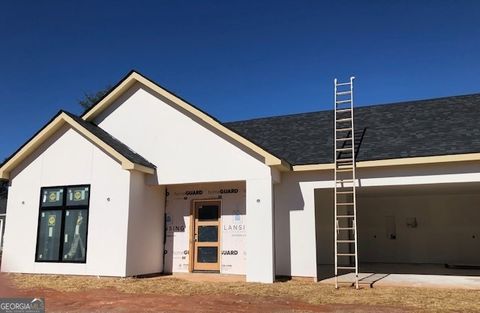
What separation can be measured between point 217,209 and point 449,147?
21.9 ft

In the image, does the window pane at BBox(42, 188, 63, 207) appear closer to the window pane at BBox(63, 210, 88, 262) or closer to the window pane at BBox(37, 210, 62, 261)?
A: the window pane at BBox(37, 210, 62, 261)

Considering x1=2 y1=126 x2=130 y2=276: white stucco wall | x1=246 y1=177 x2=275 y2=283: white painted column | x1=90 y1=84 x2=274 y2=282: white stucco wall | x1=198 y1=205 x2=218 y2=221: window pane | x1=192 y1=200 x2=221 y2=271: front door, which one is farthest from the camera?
x1=198 y1=205 x2=218 y2=221: window pane

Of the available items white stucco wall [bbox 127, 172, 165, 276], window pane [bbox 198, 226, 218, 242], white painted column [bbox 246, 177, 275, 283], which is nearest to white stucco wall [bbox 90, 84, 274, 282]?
white painted column [bbox 246, 177, 275, 283]

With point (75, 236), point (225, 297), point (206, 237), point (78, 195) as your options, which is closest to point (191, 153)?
point (206, 237)

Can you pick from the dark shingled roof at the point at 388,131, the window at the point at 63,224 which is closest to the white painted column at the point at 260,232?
the dark shingled roof at the point at 388,131

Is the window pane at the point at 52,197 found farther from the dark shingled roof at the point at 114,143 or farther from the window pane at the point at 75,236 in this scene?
the dark shingled roof at the point at 114,143

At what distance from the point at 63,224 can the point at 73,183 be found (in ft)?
3.96

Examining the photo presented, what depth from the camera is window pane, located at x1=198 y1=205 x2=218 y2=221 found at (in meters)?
13.8

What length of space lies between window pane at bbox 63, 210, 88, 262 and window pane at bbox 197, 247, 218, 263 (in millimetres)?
3334

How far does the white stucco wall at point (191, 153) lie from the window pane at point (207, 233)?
166cm

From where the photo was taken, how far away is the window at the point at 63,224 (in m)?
12.8

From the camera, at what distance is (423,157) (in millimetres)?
11375

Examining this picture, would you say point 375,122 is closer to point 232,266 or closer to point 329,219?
point 329,219

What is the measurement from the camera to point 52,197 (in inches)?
529
